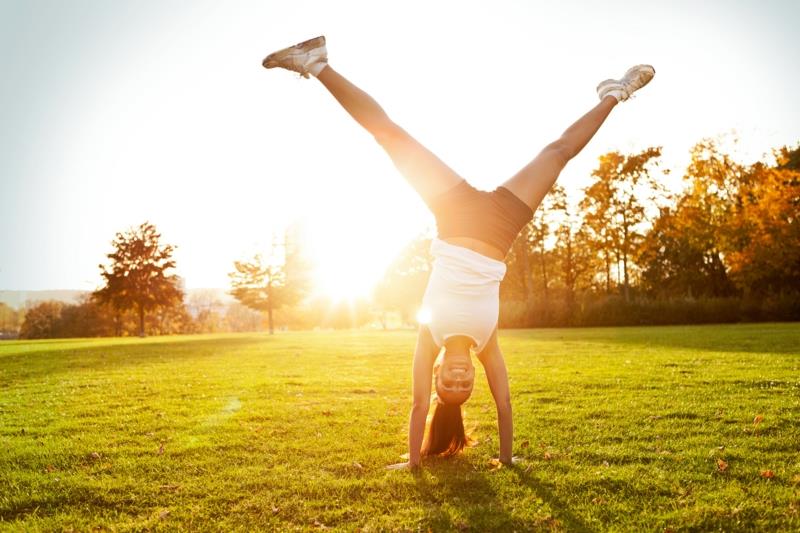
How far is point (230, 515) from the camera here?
14.3 feet

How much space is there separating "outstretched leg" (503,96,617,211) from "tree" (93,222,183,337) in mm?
43182

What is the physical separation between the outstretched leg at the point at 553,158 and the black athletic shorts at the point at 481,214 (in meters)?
0.16

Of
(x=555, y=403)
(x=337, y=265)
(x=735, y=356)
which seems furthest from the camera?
(x=337, y=265)

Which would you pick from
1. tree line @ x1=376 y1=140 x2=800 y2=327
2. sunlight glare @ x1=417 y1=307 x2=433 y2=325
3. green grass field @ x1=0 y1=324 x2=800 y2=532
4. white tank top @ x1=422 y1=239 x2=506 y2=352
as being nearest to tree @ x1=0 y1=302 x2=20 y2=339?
tree line @ x1=376 y1=140 x2=800 y2=327

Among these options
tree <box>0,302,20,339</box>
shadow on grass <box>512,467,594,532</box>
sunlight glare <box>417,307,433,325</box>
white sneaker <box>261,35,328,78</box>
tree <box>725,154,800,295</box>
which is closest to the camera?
shadow on grass <box>512,467,594,532</box>

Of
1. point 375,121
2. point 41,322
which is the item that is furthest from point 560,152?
point 41,322

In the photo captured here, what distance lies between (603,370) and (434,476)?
27.9 feet

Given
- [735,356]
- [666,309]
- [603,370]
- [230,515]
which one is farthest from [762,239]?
[230,515]

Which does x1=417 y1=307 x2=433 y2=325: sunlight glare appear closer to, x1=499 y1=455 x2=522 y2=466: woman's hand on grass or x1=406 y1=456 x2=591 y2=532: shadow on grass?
x1=406 y1=456 x2=591 y2=532: shadow on grass

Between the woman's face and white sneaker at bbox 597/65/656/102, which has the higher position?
white sneaker at bbox 597/65/656/102

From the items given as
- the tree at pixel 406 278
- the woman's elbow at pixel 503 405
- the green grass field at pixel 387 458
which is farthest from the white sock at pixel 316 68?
the tree at pixel 406 278

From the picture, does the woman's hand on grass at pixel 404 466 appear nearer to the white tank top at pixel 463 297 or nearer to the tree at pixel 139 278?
the white tank top at pixel 463 297

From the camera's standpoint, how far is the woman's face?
502 centimetres

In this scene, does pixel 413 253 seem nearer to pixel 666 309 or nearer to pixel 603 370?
pixel 666 309
